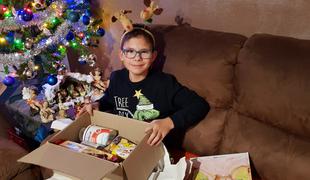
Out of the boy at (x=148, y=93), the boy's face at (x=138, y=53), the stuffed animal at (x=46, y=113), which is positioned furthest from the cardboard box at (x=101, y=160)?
the stuffed animal at (x=46, y=113)

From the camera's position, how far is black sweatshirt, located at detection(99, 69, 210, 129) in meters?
1.39

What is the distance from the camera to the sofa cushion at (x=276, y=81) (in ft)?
3.83

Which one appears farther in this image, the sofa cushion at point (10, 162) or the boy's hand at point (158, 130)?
the sofa cushion at point (10, 162)

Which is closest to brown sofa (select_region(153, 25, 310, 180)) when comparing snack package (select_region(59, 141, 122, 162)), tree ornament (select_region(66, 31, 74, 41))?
snack package (select_region(59, 141, 122, 162))

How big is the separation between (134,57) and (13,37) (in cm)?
76

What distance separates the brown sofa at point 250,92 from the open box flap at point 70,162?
62cm

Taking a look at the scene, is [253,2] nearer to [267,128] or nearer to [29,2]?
[267,128]

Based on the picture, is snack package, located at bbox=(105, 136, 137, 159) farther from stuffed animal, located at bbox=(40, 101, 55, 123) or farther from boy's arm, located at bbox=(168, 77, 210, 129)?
stuffed animal, located at bbox=(40, 101, 55, 123)

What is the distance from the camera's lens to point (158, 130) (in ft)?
3.93

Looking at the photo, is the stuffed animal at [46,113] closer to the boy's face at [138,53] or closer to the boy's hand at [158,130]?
the boy's face at [138,53]

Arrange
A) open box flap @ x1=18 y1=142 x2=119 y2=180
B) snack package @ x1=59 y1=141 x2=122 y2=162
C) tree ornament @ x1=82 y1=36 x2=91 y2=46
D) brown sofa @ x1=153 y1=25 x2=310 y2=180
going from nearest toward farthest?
open box flap @ x1=18 y1=142 x2=119 y2=180
snack package @ x1=59 y1=141 x2=122 y2=162
brown sofa @ x1=153 y1=25 x2=310 y2=180
tree ornament @ x1=82 y1=36 x2=91 y2=46

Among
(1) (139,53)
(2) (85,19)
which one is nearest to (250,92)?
(1) (139,53)

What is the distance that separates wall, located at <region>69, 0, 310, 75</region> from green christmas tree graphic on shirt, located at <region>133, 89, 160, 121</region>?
0.56 metres

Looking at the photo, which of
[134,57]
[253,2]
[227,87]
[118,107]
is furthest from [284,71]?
[118,107]
